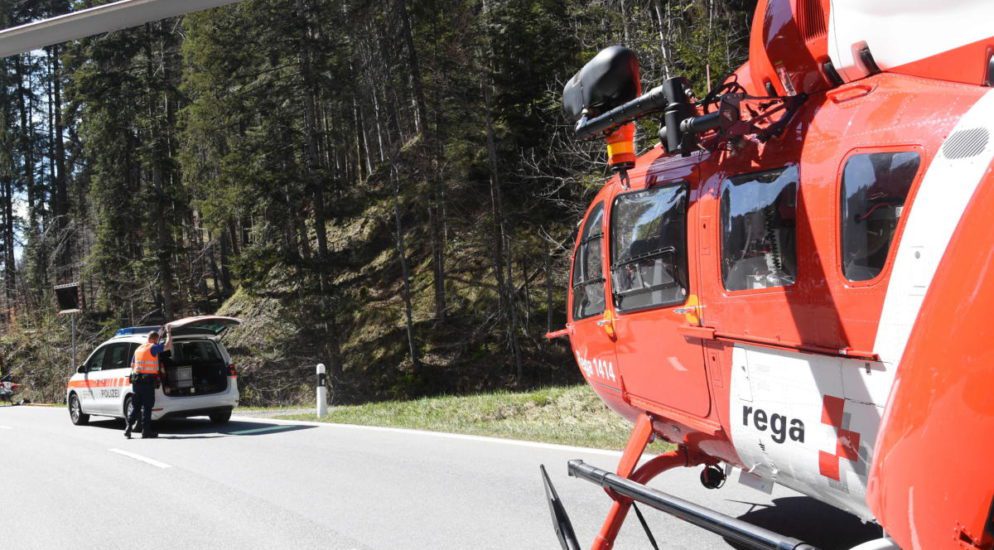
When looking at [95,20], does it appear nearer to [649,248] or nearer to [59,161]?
[649,248]

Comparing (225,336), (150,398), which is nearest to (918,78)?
(150,398)

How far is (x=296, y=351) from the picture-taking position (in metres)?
26.5

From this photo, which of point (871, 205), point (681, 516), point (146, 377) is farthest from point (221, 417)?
point (871, 205)

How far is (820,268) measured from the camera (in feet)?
11.2

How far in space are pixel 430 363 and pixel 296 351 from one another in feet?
16.3

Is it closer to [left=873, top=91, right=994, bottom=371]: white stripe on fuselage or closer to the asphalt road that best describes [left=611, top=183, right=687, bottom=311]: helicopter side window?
[left=873, top=91, right=994, bottom=371]: white stripe on fuselage

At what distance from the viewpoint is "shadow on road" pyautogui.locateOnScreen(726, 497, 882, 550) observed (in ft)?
17.3

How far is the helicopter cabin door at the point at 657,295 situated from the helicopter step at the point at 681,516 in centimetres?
64

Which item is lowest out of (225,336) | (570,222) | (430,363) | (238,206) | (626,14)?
(430,363)

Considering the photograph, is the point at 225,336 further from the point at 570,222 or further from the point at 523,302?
the point at 570,222

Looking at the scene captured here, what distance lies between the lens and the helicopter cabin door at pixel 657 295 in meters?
4.34

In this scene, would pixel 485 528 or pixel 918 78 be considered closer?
pixel 918 78

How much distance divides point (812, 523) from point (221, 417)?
12.0 meters

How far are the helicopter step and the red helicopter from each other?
13 millimetres
